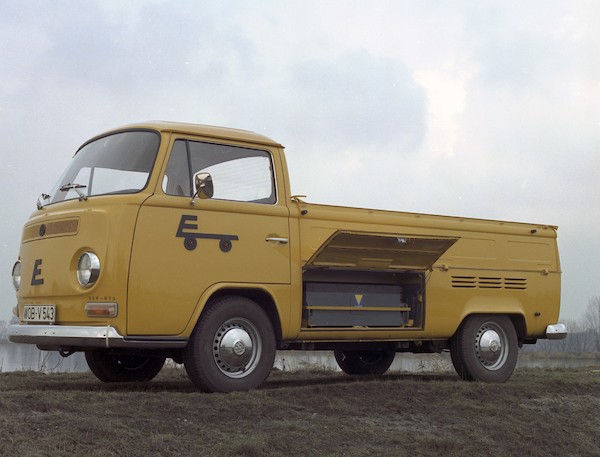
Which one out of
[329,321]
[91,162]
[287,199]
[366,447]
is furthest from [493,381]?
[91,162]

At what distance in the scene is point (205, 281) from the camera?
27.6 ft

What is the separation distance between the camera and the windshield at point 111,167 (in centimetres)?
847

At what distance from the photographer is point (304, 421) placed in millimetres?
7227

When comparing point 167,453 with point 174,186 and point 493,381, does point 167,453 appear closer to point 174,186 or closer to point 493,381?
point 174,186

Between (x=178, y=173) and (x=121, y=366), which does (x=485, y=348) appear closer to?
(x=121, y=366)

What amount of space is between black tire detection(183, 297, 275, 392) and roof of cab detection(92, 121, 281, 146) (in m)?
1.73

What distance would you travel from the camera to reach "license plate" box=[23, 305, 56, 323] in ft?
27.8

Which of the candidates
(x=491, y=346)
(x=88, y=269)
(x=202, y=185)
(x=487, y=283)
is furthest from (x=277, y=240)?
(x=491, y=346)

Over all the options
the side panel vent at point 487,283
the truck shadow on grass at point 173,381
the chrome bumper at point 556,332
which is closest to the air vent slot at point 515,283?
the side panel vent at point 487,283

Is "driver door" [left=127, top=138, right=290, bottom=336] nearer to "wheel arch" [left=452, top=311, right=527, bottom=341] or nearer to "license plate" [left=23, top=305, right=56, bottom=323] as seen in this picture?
"license plate" [left=23, top=305, right=56, bottom=323]

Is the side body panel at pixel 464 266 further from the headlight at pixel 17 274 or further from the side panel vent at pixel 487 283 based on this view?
the headlight at pixel 17 274

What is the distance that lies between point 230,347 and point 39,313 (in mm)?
2014

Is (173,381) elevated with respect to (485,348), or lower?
lower

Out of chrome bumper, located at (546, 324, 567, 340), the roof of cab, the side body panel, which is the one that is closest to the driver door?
the roof of cab
